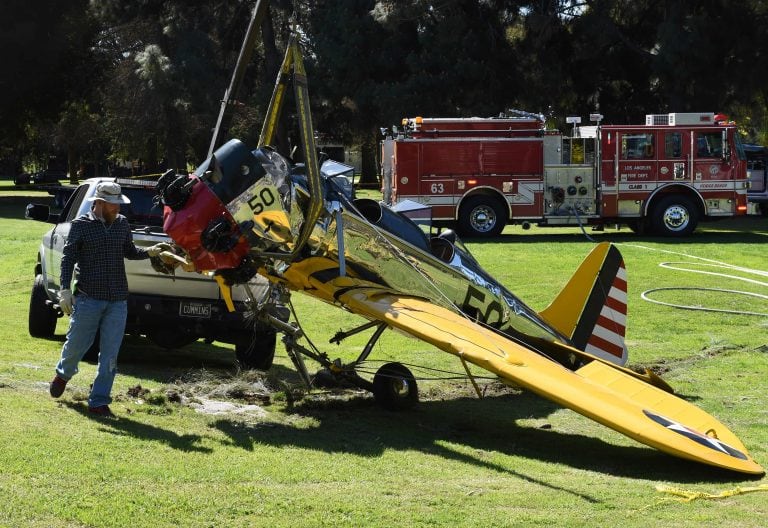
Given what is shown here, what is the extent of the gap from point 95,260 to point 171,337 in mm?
2936

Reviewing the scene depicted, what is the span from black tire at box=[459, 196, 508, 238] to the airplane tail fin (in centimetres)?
1543

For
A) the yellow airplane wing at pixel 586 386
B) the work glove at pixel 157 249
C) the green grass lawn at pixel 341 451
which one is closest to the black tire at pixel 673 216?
the green grass lawn at pixel 341 451

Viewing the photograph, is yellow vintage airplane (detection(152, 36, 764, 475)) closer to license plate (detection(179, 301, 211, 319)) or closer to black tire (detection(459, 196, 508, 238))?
license plate (detection(179, 301, 211, 319))

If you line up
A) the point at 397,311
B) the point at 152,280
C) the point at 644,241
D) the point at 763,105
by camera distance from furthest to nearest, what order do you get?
1. the point at 763,105
2. the point at 644,241
3. the point at 152,280
4. the point at 397,311

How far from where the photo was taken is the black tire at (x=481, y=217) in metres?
26.2

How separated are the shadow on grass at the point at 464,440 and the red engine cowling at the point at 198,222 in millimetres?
1372

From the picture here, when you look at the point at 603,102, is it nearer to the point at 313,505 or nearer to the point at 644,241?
the point at 644,241

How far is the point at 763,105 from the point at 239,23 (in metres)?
23.0

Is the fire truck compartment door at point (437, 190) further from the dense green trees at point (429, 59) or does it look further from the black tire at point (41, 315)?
the black tire at point (41, 315)

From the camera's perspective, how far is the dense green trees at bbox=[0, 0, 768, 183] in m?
33.9

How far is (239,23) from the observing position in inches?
1753

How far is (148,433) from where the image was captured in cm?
719

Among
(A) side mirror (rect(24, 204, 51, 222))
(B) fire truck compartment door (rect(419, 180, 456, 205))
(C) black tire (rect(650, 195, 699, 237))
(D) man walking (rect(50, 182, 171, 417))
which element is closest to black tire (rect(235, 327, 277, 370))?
(D) man walking (rect(50, 182, 171, 417))

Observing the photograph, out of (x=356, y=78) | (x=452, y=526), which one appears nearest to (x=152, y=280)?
(x=452, y=526)
